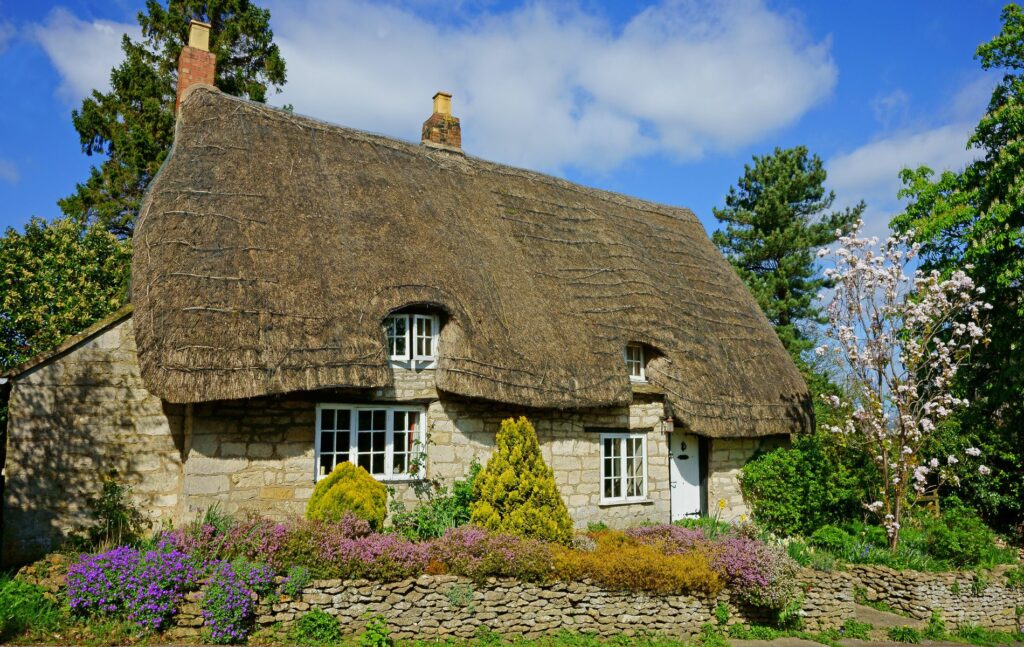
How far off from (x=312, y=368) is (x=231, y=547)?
2396 mm

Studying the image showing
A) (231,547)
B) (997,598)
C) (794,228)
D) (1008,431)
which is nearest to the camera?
(231,547)

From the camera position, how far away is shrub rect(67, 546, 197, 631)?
7.17 metres

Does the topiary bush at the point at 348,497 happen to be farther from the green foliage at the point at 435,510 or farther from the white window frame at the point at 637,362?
the white window frame at the point at 637,362

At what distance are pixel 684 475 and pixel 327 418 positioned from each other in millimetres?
7597

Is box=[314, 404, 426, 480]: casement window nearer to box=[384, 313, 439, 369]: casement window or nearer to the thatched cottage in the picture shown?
the thatched cottage

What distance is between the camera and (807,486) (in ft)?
45.6

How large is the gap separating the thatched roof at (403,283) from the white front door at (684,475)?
45.4 inches

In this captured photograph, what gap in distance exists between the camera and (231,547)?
8141 mm

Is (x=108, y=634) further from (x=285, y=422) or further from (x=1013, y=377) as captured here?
(x=1013, y=377)

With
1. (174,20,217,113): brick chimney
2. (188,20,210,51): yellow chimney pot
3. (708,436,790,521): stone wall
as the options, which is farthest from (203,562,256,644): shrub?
(188,20,210,51): yellow chimney pot

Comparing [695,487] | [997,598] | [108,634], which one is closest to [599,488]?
[695,487]

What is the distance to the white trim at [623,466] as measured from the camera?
41.4ft

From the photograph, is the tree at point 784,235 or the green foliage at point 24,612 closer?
the green foliage at point 24,612

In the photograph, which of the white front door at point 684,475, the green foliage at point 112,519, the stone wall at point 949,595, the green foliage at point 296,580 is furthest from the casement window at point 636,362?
the green foliage at point 112,519
